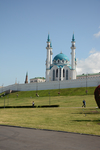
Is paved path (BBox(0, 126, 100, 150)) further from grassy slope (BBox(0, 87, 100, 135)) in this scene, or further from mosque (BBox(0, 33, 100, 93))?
mosque (BBox(0, 33, 100, 93))

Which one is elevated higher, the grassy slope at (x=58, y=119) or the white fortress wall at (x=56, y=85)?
the white fortress wall at (x=56, y=85)

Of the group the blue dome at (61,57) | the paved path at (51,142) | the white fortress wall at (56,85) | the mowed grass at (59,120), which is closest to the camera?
the paved path at (51,142)

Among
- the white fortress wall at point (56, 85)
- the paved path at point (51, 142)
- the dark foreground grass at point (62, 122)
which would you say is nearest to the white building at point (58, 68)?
the white fortress wall at point (56, 85)

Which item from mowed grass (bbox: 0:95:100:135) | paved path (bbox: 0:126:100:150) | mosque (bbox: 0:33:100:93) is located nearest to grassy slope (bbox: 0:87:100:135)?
mowed grass (bbox: 0:95:100:135)

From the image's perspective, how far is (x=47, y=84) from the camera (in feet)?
250

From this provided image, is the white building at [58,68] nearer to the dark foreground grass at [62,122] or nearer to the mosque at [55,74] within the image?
the mosque at [55,74]

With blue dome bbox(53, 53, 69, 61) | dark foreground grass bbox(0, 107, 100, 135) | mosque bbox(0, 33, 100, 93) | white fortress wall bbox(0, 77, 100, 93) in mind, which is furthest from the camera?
blue dome bbox(53, 53, 69, 61)

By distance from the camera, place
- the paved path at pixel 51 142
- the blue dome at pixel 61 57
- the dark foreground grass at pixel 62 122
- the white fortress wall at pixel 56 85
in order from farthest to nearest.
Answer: the blue dome at pixel 61 57, the white fortress wall at pixel 56 85, the dark foreground grass at pixel 62 122, the paved path at pixel 51 142

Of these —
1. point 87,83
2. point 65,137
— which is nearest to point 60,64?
point 87,83

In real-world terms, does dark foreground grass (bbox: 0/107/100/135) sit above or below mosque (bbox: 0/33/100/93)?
below

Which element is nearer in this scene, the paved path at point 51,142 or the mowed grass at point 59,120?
the paved path at point 51,142

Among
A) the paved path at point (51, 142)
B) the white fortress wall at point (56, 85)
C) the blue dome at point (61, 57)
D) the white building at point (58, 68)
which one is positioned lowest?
the paved path at point (51, 142)

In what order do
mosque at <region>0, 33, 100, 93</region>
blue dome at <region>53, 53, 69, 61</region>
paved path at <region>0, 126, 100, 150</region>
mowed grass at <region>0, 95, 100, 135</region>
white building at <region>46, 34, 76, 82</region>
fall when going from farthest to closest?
blue dome at <region>53, 53, 69, 61</region> → white building at <region>46, 34, 76, 82</region> → mosque at <region>0, 33, 100, 93</region> → mowed grass at <region>0, 95, 100, 135</region> → paved path at <region>0, 126, 100, 150</region>

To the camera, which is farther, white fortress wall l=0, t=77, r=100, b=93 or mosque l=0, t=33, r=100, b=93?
mosque l=0, t=33, r=100, b=93
